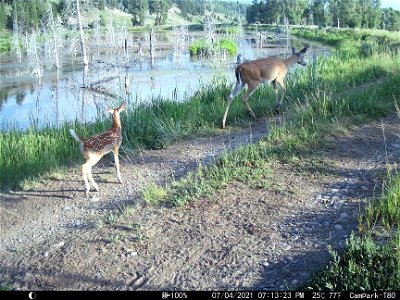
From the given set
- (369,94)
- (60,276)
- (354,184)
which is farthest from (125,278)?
(369,94)

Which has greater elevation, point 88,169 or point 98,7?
point 98,7

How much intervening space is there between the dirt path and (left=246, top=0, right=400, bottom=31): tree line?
73.2 metres

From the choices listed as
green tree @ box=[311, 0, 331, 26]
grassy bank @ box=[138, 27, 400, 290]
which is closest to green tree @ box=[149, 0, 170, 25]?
green tree @ box=[311, 0, 331, 26]

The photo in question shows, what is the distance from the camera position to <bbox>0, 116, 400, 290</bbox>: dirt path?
15.6 feet

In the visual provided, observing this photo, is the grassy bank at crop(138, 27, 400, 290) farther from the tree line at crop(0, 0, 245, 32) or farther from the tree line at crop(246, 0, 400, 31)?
the tree line at crop(246, 0, 400, 31)

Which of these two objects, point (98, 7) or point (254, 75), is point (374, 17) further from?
point (254, 75)

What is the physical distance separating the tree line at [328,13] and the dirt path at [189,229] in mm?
73224

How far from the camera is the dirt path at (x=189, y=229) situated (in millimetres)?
4750

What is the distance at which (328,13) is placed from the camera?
291 feet

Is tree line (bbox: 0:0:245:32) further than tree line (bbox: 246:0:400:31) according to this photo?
No

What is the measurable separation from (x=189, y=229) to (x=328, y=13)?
297ft

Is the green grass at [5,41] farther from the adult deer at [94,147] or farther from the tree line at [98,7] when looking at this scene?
the adult deer at [94,147]

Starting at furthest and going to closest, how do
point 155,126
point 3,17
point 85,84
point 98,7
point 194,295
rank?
point 3,17 → point 98,7 → point 85,84 → point 155,126 → point 194,295

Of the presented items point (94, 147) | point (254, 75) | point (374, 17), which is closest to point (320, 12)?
point (374, 17)
